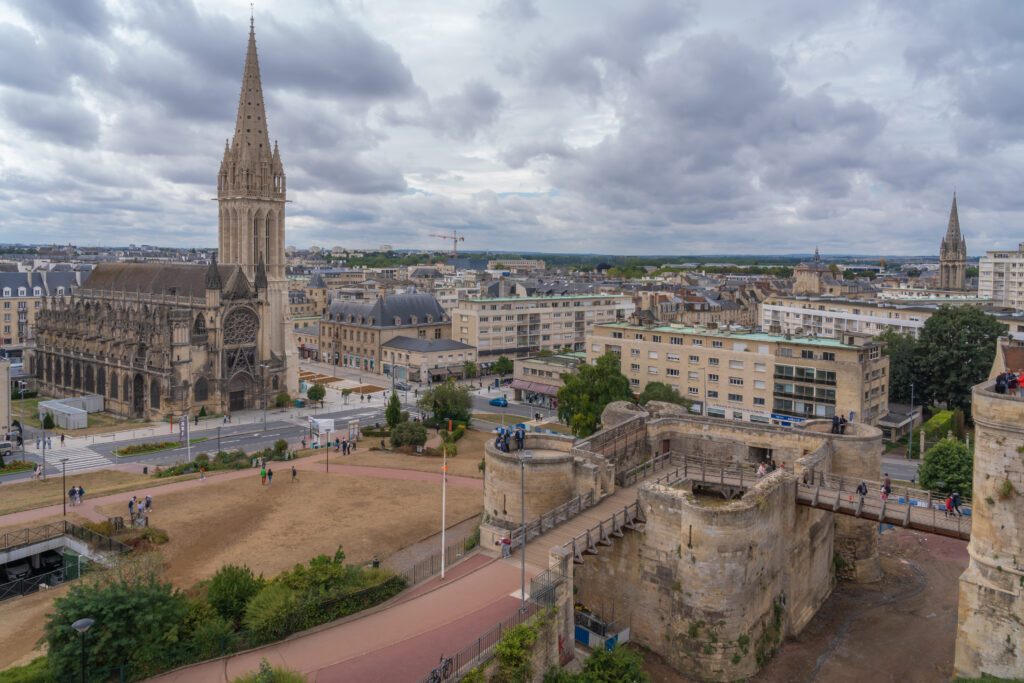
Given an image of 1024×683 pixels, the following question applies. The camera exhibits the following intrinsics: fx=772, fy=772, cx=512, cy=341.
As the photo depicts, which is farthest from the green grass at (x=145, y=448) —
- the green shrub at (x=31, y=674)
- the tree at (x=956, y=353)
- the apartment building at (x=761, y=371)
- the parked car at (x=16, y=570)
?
the tree at (x=956, y=353)

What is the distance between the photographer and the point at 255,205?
8725cm

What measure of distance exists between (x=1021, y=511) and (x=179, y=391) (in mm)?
71531

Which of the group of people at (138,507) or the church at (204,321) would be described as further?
the church at (204,321)

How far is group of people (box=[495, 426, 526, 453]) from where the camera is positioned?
3503cm

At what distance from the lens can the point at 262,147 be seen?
3460 inches

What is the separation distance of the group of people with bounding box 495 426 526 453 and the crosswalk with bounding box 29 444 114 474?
36.9 meters

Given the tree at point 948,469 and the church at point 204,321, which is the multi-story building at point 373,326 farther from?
the tree at point 948,469

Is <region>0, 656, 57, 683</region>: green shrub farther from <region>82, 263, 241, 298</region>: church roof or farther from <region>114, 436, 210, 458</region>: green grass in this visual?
<region>82, 263, 241, 298</region>: church roof

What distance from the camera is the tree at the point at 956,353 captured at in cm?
7075

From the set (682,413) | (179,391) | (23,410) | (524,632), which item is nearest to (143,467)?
(179,391)

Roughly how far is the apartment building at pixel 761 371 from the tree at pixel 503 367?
23.9 m

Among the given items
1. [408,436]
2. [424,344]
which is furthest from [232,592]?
[424,344]

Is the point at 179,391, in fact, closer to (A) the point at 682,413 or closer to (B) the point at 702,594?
(A) the point at 682,413

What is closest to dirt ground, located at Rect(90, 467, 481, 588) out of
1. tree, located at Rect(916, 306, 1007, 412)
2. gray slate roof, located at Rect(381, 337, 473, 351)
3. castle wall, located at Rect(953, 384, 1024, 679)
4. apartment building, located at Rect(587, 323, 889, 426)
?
castle wall, located at Rect(953, 384, 1024, 679)
